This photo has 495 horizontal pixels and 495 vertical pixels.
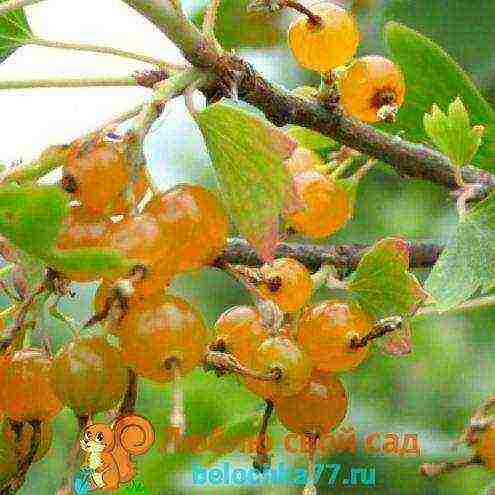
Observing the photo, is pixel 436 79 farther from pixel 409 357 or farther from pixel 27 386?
pixel 409 357

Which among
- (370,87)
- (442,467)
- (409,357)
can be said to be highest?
(370,87)

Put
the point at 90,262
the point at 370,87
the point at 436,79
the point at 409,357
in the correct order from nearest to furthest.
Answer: the point at 90,262
the point at 370,87
the point at 436,79
the point at 409,357

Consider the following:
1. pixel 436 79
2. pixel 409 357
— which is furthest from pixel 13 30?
pixel 409 357

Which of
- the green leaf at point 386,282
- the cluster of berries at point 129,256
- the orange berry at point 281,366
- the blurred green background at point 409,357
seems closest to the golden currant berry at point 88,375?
the cluster of berries at point 129,256

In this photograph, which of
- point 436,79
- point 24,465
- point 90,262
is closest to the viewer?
point 90,262

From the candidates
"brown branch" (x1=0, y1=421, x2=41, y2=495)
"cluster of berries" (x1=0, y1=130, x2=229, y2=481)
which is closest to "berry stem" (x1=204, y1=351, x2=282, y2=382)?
"cluster of berries" (x1=0, y1=130, x2=229, y2=481)

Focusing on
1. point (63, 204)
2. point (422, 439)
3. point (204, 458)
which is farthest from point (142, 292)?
point (422, 439)

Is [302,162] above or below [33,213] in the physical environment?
below

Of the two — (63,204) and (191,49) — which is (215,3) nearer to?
(191,49)
